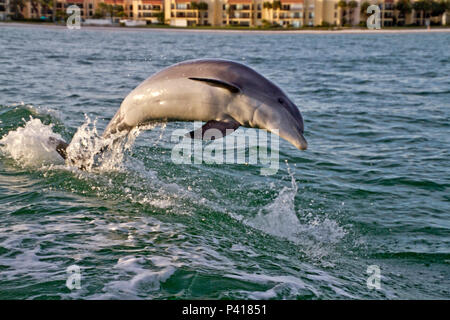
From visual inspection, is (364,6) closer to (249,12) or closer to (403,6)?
(403,6)

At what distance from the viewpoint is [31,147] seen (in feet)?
33.9

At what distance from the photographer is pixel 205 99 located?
23.5ft

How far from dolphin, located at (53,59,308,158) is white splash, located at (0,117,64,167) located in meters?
2.87

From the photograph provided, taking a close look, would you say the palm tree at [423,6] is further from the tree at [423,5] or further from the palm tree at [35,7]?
the palm tree at [35,7]

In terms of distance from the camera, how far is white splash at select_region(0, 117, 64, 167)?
9891 mm

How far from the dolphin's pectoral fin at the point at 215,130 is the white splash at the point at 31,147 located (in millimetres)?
3464

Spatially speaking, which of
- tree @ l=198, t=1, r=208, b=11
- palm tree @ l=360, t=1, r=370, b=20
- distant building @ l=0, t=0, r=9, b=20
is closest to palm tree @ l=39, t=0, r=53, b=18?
distant building @ l=0, t=0, r=9, b=20

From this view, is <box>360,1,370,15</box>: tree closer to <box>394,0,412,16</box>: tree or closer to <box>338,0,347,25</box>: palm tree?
<box>338,0,347,25</box>: palm tree

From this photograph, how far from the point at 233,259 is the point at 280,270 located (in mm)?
590

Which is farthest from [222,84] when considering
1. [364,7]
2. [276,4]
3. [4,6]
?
[276,4]

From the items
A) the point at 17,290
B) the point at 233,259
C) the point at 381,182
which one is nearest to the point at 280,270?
the point at 233,259

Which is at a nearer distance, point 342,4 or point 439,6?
point 342,4

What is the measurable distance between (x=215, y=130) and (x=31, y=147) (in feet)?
16.0

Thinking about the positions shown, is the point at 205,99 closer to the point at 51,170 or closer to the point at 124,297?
the point at 124,297
